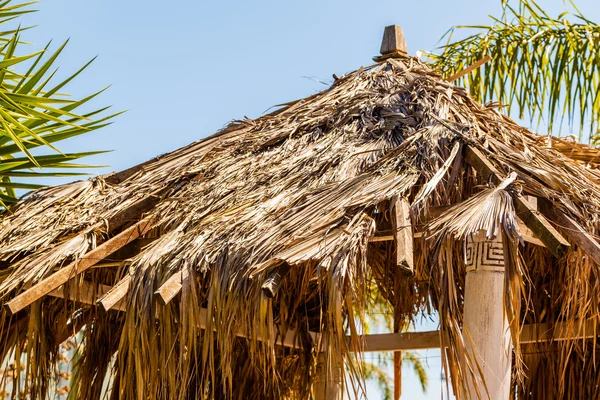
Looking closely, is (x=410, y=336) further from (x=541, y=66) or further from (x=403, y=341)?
(x=541, y=66)

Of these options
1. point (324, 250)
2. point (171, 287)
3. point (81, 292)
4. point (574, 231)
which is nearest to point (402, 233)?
point (324, 250)

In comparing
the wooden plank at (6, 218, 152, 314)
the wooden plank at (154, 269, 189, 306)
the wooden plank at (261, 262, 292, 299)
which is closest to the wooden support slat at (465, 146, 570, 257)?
the wooden plank at (261, 262, 292, 299)

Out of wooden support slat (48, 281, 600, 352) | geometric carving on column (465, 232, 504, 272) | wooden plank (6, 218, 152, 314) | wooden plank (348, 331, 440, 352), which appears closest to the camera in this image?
geometric carving on column (465, 232, 504, 272)

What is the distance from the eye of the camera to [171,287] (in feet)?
11.5

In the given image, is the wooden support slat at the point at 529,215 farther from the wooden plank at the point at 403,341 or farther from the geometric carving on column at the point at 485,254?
the wooden plank at the point at 403,341

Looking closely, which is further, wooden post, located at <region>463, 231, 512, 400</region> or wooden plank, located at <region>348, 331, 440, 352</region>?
wooden plank, located at <region>348, 331, 440, 352</region>

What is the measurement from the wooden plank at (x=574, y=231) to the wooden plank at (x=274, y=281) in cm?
102

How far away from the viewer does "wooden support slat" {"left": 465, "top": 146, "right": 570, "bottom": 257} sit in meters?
3.23

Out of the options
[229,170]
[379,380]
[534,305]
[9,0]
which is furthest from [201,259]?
[379,380]

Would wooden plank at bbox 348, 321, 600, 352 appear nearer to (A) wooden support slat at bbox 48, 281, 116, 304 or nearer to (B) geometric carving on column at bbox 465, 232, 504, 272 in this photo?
(B) geometric carving on column at bbox 465, 232, 504, 272

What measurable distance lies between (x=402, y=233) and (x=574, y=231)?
62cm

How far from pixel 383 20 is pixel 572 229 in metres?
2.40

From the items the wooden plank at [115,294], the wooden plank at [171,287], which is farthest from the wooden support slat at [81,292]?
the wooden plank at [171,287]

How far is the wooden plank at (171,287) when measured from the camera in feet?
11.3
